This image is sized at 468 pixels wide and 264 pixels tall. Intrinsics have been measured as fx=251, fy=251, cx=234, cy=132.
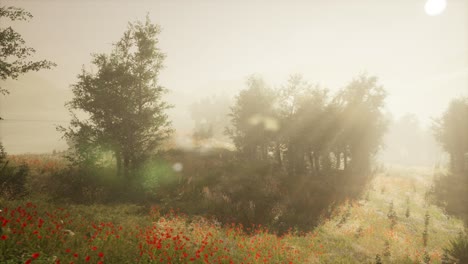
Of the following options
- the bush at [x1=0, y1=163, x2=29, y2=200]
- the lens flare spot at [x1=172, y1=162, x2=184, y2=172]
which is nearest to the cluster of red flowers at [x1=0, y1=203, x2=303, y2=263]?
the bush at [x1=0, y1=163, x2=29, y2=200]

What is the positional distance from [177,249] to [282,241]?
5.59 meters

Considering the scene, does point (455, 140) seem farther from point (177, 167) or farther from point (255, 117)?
point (177, 167)

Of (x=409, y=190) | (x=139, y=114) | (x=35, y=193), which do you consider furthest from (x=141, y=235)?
(x=409, y=190)

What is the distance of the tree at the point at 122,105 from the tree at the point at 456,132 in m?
41.8

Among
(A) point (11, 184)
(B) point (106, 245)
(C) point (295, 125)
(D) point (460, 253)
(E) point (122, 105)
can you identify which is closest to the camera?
(B) point (106, 245)

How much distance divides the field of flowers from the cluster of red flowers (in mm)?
19

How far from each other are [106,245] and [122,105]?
1275 centimetres

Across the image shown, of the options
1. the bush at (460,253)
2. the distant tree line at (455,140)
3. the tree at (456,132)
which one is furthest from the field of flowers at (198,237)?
the tree at (456,132)

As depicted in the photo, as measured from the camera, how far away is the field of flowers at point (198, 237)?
6.93m

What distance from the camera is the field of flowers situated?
6.93 meters

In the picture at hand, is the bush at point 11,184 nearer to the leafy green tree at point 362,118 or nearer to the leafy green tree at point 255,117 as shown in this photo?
the leafy green tree at point 255,117

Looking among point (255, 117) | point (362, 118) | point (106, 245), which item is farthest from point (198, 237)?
point (362, 118)

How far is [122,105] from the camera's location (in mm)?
18406

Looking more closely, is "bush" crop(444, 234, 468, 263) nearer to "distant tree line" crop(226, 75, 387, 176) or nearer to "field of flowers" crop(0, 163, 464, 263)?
"field of flowers" crop(0, 163, 464, 263)
